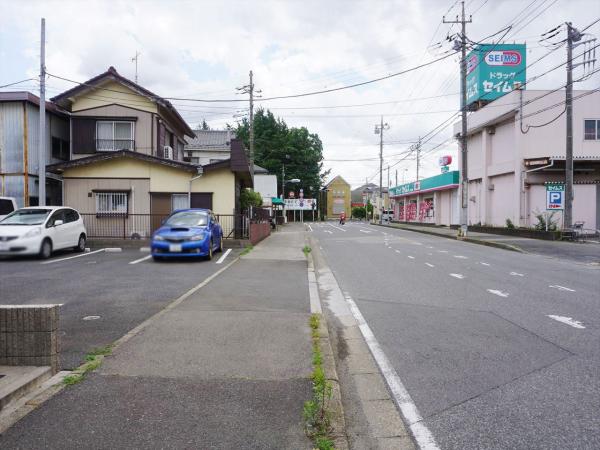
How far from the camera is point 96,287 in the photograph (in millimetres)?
9328

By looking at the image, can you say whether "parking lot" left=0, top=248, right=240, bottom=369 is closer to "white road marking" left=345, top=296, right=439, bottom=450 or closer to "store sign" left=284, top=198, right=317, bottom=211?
"white road marking" left=345, top=296, right=439, bottom=450

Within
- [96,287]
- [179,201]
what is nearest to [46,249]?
[96,287]

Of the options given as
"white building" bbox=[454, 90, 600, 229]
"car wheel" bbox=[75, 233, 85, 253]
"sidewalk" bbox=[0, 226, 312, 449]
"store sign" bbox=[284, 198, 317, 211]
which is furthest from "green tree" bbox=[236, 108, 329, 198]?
"sidewalk" bbox=[0, 226, 312, 449]

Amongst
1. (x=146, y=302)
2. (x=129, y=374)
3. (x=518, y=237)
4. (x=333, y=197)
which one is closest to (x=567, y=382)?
(x=129, y=374)

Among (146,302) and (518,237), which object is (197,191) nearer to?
(146,302)

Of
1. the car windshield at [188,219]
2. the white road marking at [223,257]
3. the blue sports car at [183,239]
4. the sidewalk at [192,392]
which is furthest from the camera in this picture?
the car windshield at [188,219]

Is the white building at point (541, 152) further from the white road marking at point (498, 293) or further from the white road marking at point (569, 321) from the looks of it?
the white road marking at point (569, 321)

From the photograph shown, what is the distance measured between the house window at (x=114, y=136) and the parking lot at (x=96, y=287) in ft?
27.0

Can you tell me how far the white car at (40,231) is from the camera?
1334 centimetres

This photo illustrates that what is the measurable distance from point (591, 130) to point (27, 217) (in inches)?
1127

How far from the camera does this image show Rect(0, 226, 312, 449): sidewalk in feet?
10.5

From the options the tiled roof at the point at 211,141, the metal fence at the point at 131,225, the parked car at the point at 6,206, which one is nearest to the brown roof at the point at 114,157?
Answer: the metal fence at the point at 131,225

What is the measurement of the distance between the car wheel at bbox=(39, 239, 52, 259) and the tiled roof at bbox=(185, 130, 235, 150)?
2238cm

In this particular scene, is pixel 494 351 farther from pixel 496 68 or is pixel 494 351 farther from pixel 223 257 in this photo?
pixel 496 68
